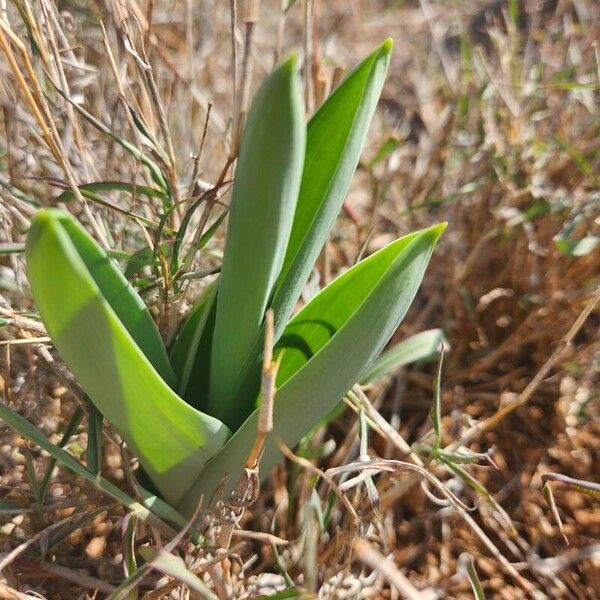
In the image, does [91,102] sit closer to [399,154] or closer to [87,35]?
[87,35]

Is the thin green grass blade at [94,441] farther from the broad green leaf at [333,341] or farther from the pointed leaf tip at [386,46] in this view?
the pointed leaf tip at [386,46]

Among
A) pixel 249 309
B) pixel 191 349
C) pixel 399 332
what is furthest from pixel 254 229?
pixel 399 332

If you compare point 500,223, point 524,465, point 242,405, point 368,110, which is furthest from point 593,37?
point 242,405

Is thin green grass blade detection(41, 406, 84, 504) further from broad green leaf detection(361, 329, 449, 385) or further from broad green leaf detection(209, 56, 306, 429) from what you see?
broad green leaf detection(361, 329, 449, 385)

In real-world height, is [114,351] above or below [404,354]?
above

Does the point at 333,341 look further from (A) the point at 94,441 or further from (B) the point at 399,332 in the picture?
(B) the point at 399,332

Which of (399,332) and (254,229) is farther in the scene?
(399,332)
